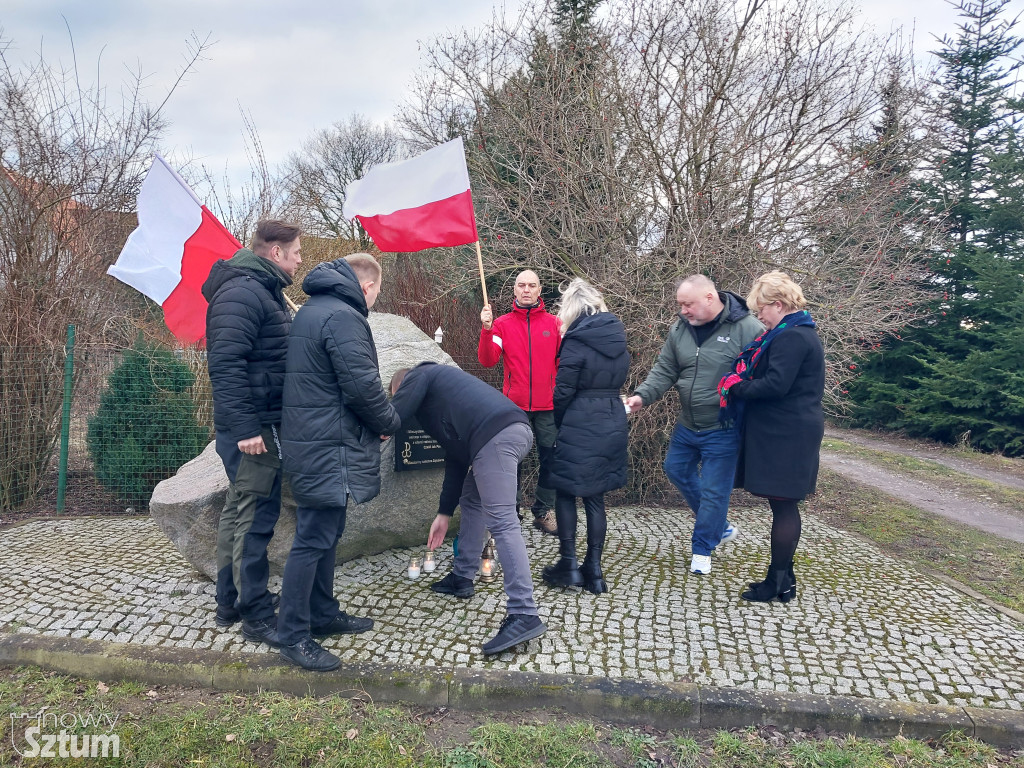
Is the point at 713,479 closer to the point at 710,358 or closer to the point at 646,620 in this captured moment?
the point at 710,358

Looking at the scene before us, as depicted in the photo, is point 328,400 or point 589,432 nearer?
point 328,400

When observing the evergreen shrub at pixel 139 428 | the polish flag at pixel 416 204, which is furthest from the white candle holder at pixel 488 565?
the evergreen shrub at pixel 139 428

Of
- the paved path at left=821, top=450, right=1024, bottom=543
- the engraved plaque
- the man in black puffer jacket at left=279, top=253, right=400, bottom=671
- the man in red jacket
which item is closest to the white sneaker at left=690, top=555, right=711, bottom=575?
the man in red jacket

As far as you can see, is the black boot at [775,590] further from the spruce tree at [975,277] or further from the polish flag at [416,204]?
the spruce tree at [975,277]

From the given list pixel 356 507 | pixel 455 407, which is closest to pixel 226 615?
pixel 356 507

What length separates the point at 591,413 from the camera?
390 cm

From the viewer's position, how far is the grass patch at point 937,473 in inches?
→ 299

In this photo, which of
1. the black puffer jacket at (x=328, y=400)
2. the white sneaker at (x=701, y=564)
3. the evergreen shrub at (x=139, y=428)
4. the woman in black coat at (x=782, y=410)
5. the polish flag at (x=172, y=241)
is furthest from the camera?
the evergreen shrub at (x=139, y=428)

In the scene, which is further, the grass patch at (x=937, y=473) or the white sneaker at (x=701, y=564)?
the grass patch at (x=937, y=473)

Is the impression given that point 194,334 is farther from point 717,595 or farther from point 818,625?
point 818,625

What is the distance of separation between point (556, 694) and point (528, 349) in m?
2.62

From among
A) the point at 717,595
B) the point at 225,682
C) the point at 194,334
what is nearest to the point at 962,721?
the point at 717,595

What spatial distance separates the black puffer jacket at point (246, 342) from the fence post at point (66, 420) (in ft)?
11.9

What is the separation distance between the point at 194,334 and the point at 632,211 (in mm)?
4334
